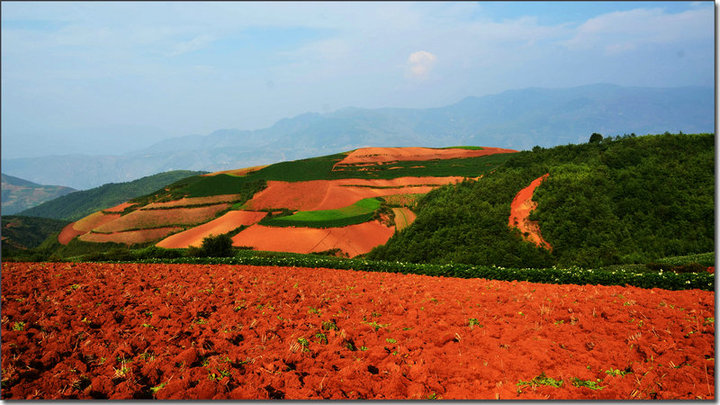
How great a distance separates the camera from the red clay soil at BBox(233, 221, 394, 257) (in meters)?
33.2

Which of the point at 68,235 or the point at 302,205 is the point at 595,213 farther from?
the point at 68,235

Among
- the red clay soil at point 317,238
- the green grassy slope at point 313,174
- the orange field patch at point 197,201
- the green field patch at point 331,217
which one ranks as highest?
the green grassy slope at point 313,174

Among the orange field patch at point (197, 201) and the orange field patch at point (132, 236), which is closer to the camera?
the orange field patch at point (132, 236)

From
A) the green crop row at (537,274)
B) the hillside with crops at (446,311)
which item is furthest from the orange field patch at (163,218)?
the green crop row at (537,274)

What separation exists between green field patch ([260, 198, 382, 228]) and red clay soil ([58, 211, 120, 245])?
141ft

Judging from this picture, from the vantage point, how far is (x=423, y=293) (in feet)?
34.3

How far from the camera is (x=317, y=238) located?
35.2m

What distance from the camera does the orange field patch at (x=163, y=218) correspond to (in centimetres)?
5406

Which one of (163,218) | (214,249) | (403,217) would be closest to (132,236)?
(163,218)

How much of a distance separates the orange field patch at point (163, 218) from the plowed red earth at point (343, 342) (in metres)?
47.6

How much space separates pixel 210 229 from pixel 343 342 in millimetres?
39460

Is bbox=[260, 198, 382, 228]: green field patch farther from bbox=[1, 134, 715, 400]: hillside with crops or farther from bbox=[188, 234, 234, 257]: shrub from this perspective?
bbox=[1, 134, 715, 400]: hillside with crops

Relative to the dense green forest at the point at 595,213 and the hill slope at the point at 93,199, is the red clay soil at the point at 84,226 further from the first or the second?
the hill slope at the point at 93,199

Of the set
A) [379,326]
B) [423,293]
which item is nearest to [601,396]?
[379,326]
